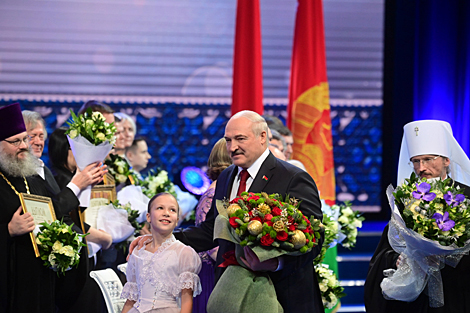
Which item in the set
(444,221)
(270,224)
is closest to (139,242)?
(270,224)

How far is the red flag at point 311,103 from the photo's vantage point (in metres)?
6.90

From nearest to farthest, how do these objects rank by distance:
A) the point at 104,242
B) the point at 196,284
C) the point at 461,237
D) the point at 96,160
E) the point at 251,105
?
the point at 461,237 < the point at 196,284 < the point at 96,160 < the point at 104,242 < the point at 251,105

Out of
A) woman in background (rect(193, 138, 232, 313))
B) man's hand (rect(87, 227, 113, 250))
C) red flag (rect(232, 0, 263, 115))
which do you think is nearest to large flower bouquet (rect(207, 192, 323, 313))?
woman in background (rect(193, 138, 232, 313))

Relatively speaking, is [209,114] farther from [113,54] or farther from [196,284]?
[196,284]

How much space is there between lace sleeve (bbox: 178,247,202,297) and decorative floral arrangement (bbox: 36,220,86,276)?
0.70m

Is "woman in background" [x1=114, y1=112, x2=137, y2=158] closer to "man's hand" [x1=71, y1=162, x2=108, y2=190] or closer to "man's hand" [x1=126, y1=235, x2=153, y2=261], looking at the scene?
"man's hand" [x1=71, y1=162, x2=108, y2=190]

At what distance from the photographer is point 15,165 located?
12.5 feet

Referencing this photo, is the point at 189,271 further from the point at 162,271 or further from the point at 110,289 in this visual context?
the point at 110,289

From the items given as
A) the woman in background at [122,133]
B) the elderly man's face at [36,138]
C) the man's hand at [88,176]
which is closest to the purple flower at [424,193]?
the man's hand at [88,176]

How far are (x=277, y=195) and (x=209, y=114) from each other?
18.0 ft

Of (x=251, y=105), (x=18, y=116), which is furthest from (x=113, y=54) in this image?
(x=18, y=116)

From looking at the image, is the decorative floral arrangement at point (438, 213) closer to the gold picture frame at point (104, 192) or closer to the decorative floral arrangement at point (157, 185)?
the gold picture frame at point (104, 192)

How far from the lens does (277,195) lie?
299 centimetres

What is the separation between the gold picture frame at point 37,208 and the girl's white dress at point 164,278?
659 mm
